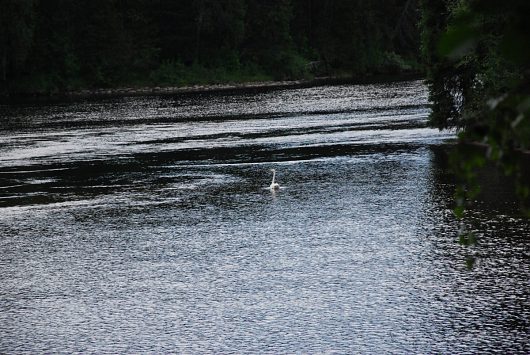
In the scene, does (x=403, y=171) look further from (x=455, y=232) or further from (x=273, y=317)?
(x=273, y=317)

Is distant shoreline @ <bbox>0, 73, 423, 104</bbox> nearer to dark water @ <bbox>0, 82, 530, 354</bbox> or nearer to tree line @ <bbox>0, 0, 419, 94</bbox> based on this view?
tree line @ <bbox>0, 0, 419, 94</bbox>

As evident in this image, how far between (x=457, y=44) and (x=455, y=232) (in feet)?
65.3

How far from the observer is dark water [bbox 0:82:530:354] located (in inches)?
598

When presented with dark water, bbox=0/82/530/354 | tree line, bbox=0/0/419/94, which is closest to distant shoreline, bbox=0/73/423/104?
tree line, bbox=0/0/419/94

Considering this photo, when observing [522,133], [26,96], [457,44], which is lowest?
[26,96]

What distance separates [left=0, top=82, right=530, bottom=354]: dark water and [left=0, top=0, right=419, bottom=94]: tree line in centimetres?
5993

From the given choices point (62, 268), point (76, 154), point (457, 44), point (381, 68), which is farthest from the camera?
point (381, 68)

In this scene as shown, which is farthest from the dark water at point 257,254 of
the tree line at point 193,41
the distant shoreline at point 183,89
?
the tree line at point 193,41

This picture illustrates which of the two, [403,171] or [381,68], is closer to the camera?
[403,171]

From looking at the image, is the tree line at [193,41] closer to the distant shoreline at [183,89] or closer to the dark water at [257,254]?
the distant shoreline at [183,89]

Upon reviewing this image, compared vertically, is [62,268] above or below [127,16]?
below

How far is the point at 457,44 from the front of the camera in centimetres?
303

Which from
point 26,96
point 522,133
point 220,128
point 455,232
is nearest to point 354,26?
point 26,96

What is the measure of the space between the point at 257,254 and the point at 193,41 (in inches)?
3706
